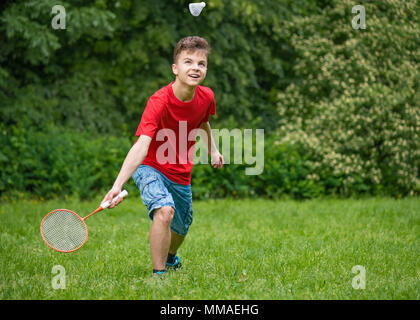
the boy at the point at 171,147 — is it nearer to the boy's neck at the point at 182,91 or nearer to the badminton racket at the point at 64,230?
the boy's neck at the point at 182,91

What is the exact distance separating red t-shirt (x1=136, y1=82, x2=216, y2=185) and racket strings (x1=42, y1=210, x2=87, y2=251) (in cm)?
83

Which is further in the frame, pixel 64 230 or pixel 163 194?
pixel 163 194

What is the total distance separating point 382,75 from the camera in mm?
11102

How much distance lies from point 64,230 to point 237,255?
2022 mm

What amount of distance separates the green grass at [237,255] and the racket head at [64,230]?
36 cm

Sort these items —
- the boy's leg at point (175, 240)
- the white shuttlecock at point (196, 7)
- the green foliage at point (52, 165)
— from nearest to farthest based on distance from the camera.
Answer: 1. the white shuttlecock at point (196, 7)
2. the boy's leg at point (175, 240)
3. the green foliage at point (52, 165)

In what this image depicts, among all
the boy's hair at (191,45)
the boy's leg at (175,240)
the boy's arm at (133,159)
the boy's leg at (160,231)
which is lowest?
the boy's leg at (175,240)

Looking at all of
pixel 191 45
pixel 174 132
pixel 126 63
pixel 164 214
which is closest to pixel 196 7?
pixel 191 45

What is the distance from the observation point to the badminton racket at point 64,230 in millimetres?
4012

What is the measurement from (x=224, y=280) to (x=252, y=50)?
10417 mm

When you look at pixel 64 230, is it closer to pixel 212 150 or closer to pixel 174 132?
pixel 174 132

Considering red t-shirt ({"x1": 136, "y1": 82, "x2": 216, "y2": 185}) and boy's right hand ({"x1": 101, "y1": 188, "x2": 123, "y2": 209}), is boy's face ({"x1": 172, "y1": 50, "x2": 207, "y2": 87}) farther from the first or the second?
boy's right hand ({"x1": 101, "y1": 188, "x2": 123, "y2": 209})

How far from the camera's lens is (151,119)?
13.5ft

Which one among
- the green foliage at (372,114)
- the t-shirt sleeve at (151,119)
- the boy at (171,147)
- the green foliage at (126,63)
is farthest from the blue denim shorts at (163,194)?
the green foliage at (126,63)
